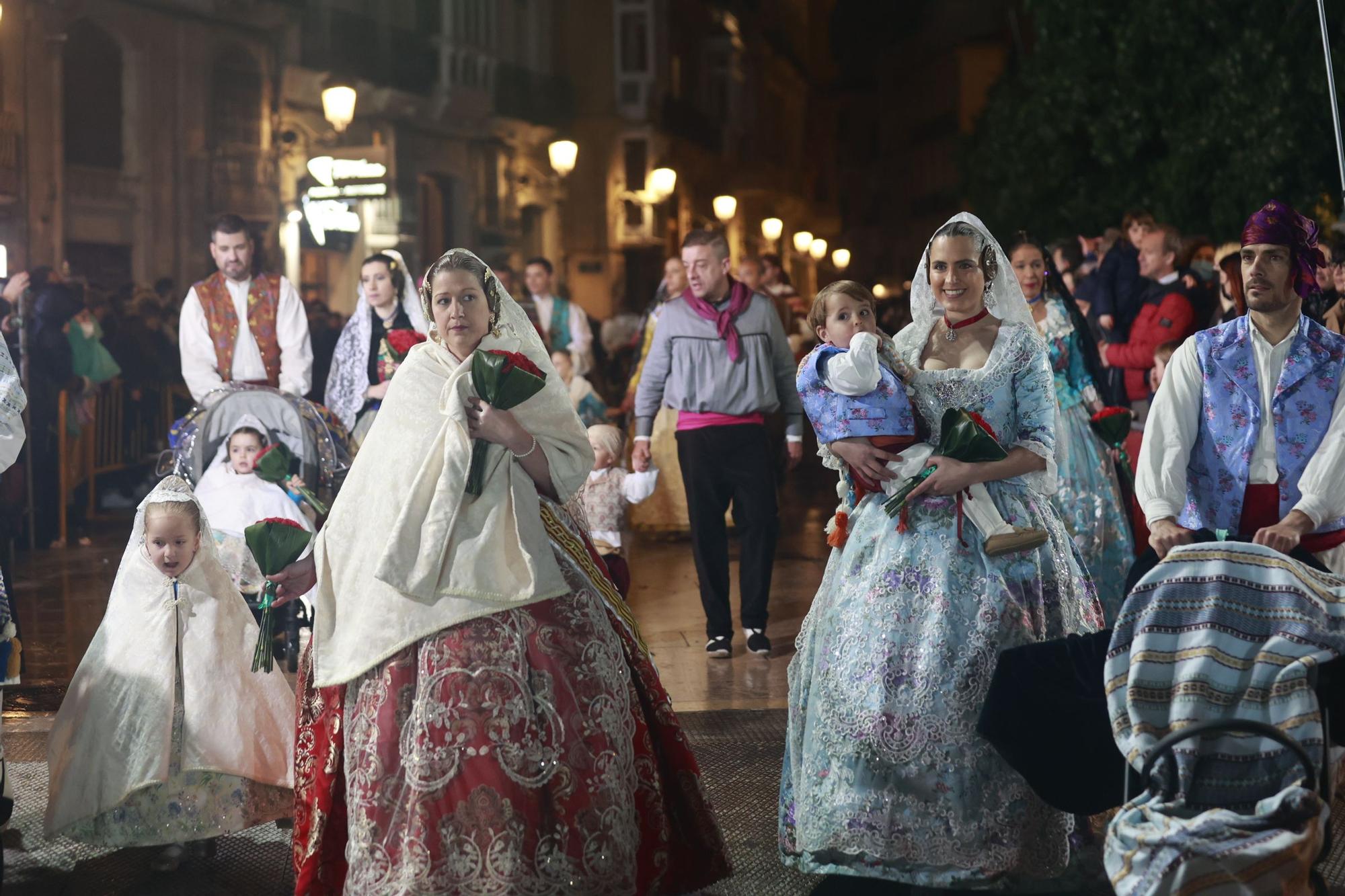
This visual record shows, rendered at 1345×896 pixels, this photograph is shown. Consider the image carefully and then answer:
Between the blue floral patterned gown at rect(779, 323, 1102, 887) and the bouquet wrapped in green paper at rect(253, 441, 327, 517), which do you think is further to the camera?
the bouquet wrapped in green paper at rect(253, 441, 327, 517)

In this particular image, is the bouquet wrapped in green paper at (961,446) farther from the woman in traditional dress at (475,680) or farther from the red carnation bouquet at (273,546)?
the red carnation bouquet at (273,546)

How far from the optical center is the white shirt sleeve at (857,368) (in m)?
4.18

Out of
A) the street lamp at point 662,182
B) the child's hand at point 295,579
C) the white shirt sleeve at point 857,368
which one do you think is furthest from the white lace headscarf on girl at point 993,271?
the street lamp at point 662,182

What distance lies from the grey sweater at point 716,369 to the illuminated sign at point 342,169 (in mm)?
8761

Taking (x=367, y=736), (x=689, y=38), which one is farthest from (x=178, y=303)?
(x=689, y=38)

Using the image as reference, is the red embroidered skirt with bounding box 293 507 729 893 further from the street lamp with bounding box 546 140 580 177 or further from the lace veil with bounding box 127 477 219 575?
the street lamp with bounding box 546 140 580 177

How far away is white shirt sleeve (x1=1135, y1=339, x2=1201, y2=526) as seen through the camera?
4148mm

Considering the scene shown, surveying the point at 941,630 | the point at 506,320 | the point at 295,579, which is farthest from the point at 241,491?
the point at 941,630

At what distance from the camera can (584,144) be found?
2127 cm

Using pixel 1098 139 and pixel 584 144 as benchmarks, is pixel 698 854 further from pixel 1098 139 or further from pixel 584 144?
pixel 584 144

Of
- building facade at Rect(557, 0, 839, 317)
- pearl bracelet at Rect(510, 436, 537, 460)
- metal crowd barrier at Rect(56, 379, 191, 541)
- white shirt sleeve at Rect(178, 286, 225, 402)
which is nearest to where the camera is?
pearl bracelet at Rect(510, 436, 537, 460)

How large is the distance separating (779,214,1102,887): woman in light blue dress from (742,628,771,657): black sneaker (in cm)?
271

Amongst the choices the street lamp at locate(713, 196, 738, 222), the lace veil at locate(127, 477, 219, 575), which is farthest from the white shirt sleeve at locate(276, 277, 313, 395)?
the street lamp at locate(713, 196, 738, 222)

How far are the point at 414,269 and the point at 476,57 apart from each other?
3186mm
